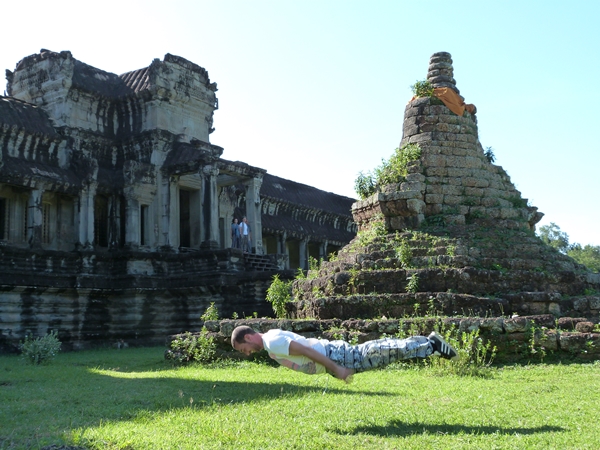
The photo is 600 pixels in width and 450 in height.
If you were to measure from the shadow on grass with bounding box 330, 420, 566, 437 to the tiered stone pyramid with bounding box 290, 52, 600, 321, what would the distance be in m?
5.87

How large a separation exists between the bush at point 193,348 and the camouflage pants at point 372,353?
6.06m

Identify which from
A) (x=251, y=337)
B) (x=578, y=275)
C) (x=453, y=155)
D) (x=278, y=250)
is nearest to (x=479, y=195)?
(x=453, y=155)

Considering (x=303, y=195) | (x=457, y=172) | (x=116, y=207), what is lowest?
(x=457, y=172)

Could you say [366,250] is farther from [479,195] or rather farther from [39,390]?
[39,390]

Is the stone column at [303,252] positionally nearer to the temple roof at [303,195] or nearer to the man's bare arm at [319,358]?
the temple roof at [303,195]

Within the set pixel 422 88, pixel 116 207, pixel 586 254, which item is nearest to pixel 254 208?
pixel 116 207

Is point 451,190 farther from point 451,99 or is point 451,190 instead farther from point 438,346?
point 438,346

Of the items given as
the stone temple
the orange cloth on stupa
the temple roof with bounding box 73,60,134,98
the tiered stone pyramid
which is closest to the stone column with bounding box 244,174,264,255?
the stone temple

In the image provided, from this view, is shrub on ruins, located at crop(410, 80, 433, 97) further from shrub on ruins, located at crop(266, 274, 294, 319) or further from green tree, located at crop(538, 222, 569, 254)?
green tree, located at crop(538, 222, 569, 254)

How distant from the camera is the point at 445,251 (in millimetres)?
12758

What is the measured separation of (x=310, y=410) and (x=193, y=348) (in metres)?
6.03

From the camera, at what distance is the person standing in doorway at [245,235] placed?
23719mm

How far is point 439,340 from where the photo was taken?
22.2ft

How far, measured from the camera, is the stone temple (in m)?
19.8
